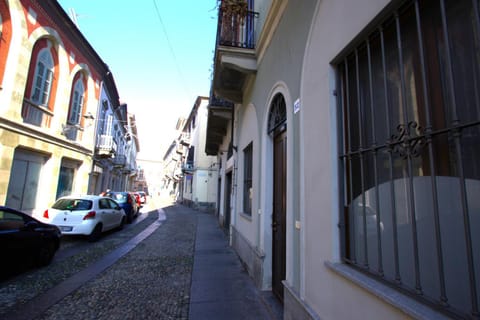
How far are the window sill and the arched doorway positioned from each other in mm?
1929

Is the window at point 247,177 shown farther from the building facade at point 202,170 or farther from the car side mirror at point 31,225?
the building facade at point 202,170

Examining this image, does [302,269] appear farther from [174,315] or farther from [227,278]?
[227,278]

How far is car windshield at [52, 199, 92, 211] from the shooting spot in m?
8.13

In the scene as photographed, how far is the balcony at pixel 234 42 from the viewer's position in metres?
5.71

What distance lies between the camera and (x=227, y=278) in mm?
5043

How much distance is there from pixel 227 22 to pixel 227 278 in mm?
5892

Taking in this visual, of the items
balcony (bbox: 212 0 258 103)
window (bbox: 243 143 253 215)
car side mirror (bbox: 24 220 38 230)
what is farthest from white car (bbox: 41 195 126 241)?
balcony (bbox: 212 0 258 103)

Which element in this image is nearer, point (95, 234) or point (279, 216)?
point (279, 216)

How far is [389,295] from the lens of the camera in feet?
5.25

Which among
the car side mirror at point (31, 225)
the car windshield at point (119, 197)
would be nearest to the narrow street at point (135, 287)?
the car side mirror at point (31, 225)

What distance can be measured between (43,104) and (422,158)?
1267 centimetres

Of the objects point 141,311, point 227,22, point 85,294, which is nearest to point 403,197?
point 141,311

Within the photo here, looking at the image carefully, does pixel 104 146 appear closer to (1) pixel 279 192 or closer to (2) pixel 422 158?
(1) pixel 279 192

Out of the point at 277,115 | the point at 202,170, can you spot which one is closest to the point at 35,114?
the point at 277,115
